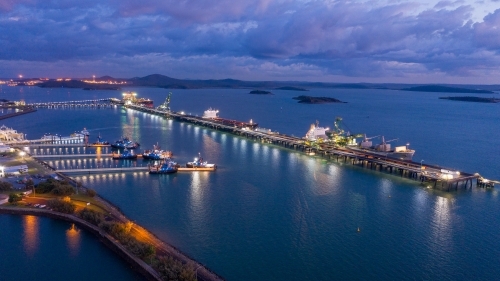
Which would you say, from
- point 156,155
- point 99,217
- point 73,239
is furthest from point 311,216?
point 156,155

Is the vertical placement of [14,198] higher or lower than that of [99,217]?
higher

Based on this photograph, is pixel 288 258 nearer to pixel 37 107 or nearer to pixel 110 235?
pixel 110 235

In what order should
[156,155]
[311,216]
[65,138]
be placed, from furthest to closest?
[65,138], [156,155], [311,216]

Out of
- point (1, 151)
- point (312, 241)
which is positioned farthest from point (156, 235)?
point (1, 151)

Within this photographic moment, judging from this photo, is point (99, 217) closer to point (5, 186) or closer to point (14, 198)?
point (14, 198)

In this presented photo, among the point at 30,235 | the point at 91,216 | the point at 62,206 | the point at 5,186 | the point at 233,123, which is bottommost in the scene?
the point at 30,235

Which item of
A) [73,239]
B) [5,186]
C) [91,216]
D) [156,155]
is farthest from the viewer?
[156,155]

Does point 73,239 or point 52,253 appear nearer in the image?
point 52,253
